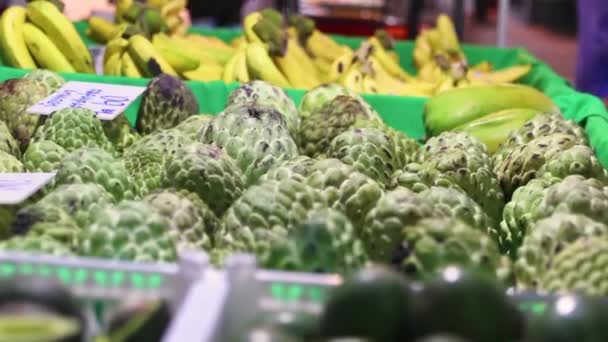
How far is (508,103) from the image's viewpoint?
2.16 meters

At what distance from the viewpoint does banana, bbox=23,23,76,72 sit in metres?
2.53

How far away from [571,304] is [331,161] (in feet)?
2.08

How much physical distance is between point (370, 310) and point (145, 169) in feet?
2.94

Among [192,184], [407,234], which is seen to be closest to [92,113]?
[192,184]

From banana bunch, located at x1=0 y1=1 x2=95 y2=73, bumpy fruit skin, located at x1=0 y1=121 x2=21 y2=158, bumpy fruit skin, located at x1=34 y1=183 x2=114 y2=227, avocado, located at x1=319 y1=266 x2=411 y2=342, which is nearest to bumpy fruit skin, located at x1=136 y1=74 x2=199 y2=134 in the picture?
bumpy fruit skin, located at x1=0 y1=121 x2=21 y2=158

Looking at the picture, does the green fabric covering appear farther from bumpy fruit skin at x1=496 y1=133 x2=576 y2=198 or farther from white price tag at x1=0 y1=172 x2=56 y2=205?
white price tag at x1=0 y1=172 x2=56 y2=205

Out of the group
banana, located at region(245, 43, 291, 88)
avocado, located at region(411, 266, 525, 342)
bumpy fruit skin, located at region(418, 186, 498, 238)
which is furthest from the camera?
banana, located at region(245, 43, 291, 88)

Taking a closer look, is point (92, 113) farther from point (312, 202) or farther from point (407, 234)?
point (407, 234)

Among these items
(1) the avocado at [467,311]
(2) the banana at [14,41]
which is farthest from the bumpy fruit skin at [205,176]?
(2) the banana at [14,41]

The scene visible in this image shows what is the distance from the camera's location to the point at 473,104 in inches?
83.8

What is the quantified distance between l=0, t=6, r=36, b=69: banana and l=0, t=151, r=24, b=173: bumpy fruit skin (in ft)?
3.27

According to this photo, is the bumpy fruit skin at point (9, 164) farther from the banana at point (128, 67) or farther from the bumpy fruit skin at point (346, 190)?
the banana at point (128, 67)

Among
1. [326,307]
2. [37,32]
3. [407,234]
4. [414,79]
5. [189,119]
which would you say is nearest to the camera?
[326,307]

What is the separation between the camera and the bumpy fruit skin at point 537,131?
1736 millimetres
